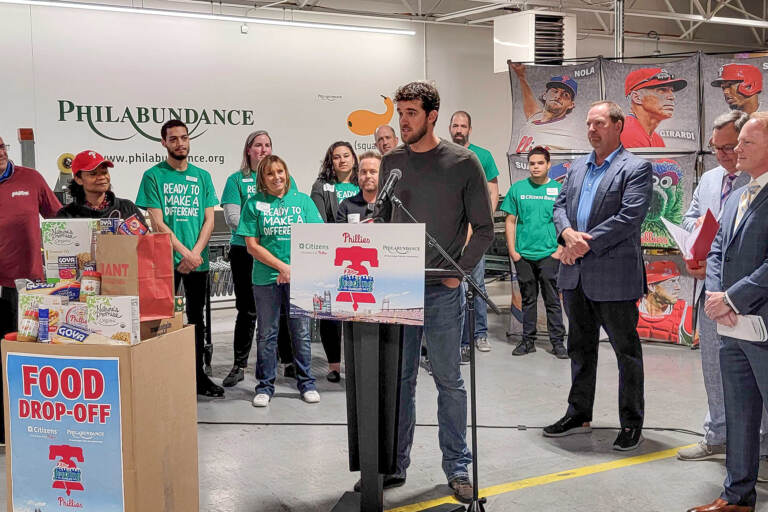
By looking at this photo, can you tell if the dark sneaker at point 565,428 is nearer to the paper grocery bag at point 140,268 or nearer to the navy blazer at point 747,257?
the navy blazer at point 747,257

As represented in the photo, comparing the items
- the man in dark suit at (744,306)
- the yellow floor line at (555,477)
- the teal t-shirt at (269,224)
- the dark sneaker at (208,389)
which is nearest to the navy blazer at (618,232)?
the man in dark suit at (744,306)

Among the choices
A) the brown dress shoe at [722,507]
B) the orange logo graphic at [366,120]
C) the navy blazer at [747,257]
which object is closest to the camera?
the navy blazer at [747,257]

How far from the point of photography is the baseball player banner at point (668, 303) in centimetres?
635

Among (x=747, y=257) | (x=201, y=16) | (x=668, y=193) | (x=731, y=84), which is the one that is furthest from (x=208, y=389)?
(x=201, y=16)

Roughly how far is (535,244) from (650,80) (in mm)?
1604

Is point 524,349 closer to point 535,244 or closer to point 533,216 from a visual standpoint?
point 535,244

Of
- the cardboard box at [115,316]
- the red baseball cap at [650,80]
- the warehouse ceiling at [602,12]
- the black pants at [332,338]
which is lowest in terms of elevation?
the black pants at [332,338]

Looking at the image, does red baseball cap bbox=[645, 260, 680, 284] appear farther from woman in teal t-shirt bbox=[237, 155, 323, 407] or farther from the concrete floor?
woman in teal t-shirt bbox=[237, 155, 323, 407]

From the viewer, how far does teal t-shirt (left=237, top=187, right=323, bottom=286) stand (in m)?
4.85

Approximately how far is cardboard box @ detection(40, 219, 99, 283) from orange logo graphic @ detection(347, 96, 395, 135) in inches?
297

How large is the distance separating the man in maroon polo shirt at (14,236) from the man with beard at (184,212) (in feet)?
2.41

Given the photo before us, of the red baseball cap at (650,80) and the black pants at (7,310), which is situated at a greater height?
the red baseball cap at (650,80)

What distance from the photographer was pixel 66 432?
2508 millimetres

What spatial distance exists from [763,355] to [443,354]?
47.5 inches
